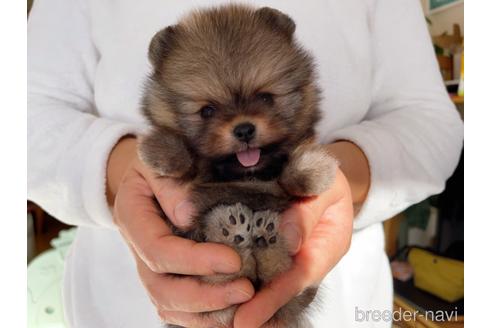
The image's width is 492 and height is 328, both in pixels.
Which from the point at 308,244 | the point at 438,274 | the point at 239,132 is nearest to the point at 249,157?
the point at 239,132

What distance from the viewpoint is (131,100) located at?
0.76 meters

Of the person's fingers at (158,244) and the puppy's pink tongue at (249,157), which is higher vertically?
the puppy's pink tongue at (249,157)

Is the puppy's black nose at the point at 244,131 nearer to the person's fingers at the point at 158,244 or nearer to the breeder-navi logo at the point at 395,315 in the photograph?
the person's fingers at the point at 158,244

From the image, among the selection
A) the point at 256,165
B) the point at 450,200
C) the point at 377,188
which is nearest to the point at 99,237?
the point at 256,165

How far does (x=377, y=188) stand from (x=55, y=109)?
0.65 metres

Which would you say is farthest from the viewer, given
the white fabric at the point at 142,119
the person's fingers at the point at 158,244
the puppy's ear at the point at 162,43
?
the white fabric at the point at 142,119

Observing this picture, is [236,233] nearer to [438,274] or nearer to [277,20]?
[277,20]

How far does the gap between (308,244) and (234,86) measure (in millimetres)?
256

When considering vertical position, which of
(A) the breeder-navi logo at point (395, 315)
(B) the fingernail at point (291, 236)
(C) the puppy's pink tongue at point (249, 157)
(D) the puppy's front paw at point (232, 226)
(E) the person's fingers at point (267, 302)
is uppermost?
(C) the puppy's pink tongue at point (249, 157)

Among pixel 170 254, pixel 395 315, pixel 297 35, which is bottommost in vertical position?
pixel 395 315

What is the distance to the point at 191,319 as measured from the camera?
1.84 ft

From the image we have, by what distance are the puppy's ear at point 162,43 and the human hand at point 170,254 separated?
0.58 feet

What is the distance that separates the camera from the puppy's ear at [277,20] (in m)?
0.60

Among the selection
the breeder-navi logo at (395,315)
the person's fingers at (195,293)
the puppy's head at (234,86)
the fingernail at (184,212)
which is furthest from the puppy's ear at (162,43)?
the breeder-navi logo at (395,315)
